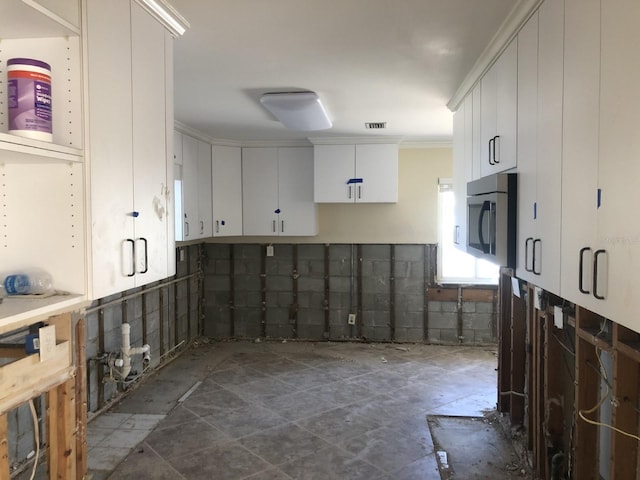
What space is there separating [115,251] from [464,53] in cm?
217

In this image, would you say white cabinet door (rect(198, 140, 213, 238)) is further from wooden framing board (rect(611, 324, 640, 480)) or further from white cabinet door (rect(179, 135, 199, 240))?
wooden framing board (rect(611, 324, 640, 480))

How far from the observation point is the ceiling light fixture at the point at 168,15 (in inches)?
76.9

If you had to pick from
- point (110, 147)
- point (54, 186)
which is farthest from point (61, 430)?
point (110, 147)

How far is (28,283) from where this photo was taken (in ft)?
5.04

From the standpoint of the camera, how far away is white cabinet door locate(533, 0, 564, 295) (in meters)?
1.75

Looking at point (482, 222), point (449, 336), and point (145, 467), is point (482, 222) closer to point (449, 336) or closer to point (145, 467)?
point (145, 467)

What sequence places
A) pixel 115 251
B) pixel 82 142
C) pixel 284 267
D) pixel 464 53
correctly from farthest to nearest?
1. pixel 284 267
2. pixel 464 53
3. pixel 115 251
4. pixel 82 142


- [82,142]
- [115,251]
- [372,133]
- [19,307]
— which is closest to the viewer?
[19,307]

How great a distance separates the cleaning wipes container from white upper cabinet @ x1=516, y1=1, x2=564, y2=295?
69.8 inches

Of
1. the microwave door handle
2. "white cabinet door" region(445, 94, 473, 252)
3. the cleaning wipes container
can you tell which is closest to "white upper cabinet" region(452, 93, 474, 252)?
"white cabinet door" region(445, 94, 473, 252)

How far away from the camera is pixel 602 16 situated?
1.39 meters

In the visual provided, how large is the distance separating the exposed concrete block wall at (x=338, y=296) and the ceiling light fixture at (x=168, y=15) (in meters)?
4.09

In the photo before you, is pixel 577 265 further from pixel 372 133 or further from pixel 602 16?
pixel 372 133

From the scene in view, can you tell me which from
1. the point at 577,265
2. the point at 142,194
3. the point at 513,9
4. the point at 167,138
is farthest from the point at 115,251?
the point at 513,9
